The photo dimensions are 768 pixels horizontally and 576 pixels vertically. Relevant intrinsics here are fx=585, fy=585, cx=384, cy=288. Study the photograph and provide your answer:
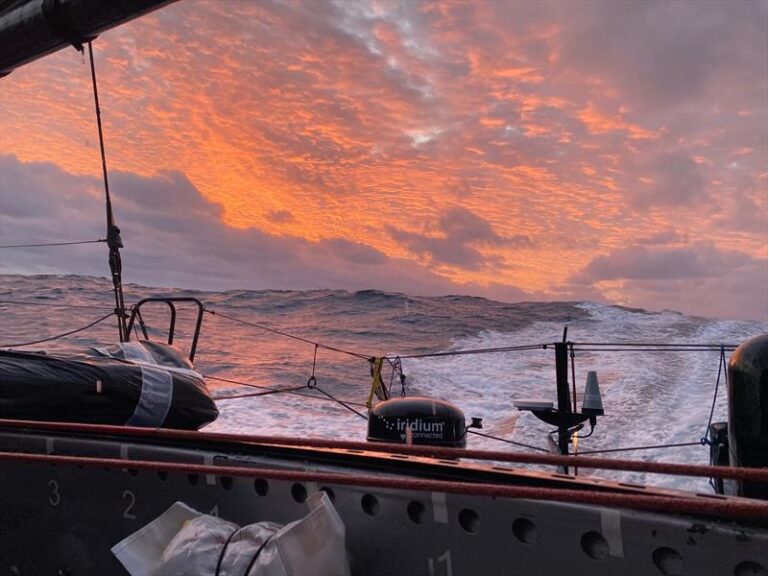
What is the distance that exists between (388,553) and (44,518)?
74.2 inches

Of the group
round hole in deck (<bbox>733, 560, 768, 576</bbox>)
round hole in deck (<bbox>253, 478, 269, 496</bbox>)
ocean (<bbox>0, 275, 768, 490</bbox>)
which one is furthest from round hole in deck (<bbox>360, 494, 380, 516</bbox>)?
ocean (<bbox>0, 275, 768, 490</bbox>)

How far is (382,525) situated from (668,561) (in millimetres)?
911

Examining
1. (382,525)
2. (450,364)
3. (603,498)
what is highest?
(603,498)

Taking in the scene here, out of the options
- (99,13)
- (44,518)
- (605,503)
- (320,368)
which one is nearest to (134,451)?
(44,518)

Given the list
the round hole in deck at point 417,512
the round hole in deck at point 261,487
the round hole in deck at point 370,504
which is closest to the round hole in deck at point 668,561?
the round hole in deck at point 417,512

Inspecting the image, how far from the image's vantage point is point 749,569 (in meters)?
1.56

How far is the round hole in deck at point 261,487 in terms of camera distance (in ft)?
7.59

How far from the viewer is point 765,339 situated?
295 centimetres

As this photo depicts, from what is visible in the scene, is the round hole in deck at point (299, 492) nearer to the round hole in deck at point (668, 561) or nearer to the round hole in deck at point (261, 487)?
the round hole in deck at point (261, 487)

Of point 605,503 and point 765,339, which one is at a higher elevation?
point 765,339

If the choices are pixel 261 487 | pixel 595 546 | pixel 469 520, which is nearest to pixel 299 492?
pixel 261 487

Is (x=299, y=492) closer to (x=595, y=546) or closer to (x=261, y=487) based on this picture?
(x=261, y=487)

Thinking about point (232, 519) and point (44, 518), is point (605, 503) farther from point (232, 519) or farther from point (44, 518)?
point (44, 518)

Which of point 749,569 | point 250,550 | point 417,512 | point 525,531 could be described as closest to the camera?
point 749,569
